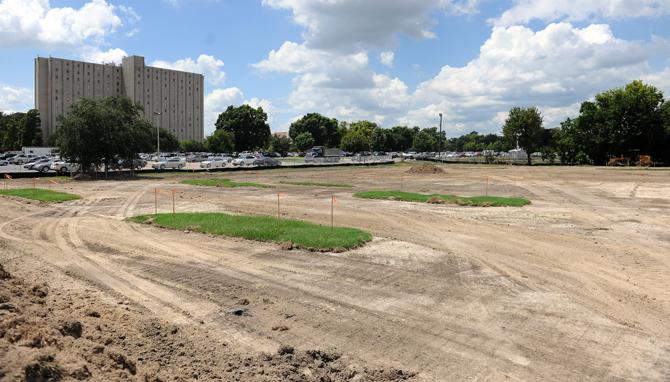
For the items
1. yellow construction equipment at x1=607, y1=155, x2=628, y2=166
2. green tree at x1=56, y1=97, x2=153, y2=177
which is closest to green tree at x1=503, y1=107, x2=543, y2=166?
yellow construction equipment at x1=607, y1=155, x2=628, y2=166

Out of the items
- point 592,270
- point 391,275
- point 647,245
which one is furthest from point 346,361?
point 647,245

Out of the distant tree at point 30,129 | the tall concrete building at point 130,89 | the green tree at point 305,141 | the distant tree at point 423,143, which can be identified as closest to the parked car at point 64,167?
the tall concrete building at point 130,89

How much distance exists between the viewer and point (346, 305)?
9.15 metres

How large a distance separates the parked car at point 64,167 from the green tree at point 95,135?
7.06 feet

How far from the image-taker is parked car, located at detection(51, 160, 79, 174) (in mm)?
53594

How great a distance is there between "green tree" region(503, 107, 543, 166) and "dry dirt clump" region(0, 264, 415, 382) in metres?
84.6

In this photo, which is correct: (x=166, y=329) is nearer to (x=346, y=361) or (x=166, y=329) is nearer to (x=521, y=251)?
(x=346, y=361)

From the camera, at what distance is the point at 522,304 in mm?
9344

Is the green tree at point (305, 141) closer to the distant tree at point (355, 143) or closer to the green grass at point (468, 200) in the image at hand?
the distant tree at point (355, 143)

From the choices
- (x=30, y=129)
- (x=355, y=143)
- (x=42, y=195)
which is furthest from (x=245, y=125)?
(x=42, y=195)

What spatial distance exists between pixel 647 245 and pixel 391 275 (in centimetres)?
909

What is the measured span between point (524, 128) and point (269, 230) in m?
77.0

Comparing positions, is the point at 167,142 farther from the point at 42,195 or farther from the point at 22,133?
the point at 42,195

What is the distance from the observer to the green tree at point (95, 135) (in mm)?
49781
